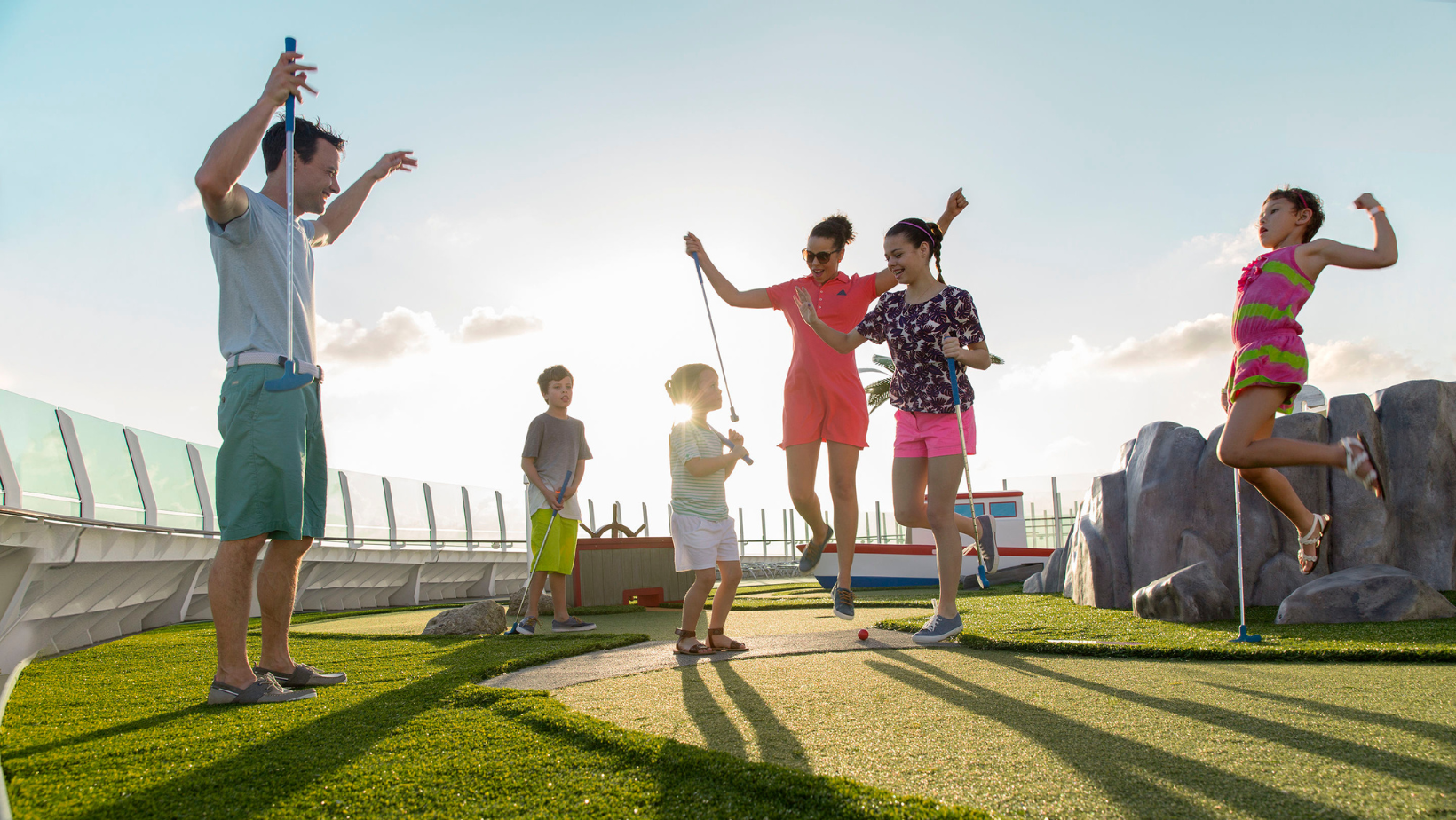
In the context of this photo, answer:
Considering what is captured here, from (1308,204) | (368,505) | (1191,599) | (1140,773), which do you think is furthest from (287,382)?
(368,505)

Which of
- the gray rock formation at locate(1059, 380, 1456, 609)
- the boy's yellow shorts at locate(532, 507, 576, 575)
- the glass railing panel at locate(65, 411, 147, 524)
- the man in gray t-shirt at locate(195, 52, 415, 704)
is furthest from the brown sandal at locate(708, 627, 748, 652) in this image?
the glass railing panel at locate(65, 411, 147, 524)

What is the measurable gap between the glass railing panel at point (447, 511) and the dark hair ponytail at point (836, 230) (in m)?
12.6

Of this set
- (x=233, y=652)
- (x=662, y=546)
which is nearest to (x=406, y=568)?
(x=662, y=546)

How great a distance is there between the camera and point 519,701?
2.07 metres

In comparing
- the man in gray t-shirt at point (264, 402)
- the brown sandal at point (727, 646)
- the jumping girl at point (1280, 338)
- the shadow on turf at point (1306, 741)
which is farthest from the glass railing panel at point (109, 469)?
the jumping girl at point (1280, 338)

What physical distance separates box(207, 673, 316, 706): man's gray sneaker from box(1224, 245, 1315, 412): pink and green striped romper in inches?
146

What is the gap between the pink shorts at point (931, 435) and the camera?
12.0 ft

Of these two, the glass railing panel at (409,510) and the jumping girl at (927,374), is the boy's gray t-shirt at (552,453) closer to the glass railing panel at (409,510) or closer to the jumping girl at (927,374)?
the jumping girl at (927,374)

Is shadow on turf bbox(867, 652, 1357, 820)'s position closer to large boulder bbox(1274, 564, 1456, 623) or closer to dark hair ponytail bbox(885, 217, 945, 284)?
dark hair ponytail bbox(885, 217, 945, 284)

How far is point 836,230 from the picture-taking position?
14.4 feet

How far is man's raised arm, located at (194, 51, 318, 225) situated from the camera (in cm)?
229

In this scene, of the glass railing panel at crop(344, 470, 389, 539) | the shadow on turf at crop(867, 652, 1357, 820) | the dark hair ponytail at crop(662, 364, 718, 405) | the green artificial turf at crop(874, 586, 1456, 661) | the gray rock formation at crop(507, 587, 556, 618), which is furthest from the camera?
the glass railing panel at crop(344, 470, 389, 539)

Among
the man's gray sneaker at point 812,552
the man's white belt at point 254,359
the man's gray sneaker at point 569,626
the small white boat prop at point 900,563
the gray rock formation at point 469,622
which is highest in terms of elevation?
the man's white belt at point 254,359

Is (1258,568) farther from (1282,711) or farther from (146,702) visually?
(146,702)
